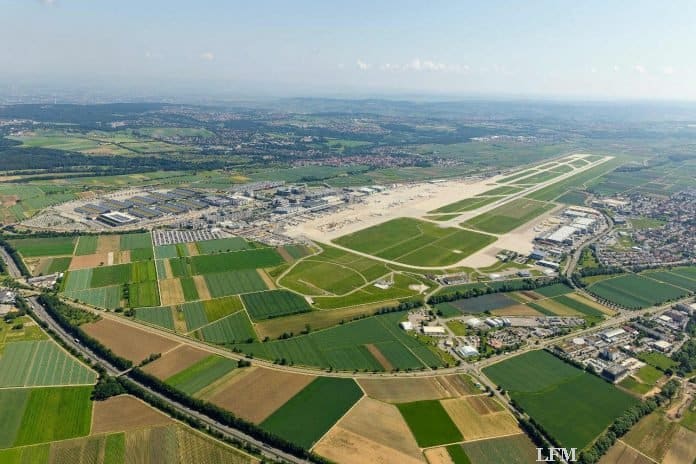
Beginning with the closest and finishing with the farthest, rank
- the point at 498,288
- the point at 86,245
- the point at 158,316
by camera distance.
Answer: the point at 158,316
the point at 498,288
the point at 86,245

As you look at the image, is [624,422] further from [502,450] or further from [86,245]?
[86,245]

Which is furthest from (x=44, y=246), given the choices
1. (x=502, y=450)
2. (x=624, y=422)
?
(x=624, y=422)

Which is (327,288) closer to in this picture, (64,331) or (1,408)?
(64,331)

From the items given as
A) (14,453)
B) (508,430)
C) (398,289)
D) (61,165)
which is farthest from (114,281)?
(61,165)

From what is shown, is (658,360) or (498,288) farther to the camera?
(498,288)

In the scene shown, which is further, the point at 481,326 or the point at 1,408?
the point at 481,326

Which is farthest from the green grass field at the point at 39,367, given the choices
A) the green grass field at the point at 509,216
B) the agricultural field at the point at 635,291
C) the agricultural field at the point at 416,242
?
the green grass field at the point at 509,216

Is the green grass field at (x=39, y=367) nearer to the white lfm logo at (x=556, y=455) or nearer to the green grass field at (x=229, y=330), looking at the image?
the green grass field at (x=229, y=330)

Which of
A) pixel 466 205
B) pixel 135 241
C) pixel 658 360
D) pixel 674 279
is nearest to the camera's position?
pixel 658 360

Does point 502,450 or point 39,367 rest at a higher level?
point 39,367
